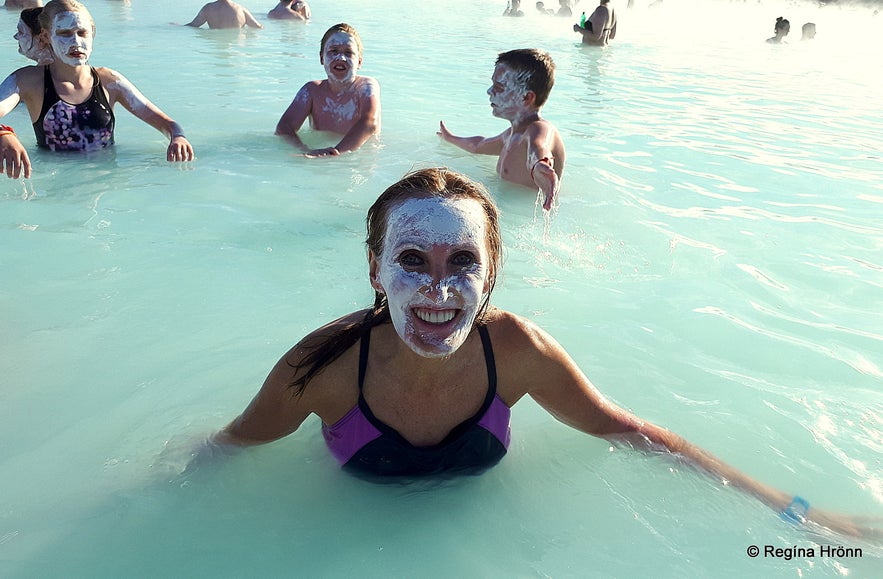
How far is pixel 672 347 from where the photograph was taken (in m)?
3.85

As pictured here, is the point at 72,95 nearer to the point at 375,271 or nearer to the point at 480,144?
the point at 480,144

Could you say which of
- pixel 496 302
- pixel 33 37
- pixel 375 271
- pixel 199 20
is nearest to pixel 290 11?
pixel 199 20

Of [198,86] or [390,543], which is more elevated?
[198,86]

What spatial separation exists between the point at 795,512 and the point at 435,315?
1541 mm

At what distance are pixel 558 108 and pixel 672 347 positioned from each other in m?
6.34

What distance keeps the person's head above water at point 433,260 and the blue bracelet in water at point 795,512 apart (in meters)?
1.39

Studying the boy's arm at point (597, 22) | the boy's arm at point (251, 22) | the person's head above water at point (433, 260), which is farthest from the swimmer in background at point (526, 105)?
the boy's arm at point (251, 22)

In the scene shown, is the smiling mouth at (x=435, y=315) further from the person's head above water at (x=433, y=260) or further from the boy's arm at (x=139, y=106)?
the boy's arm at (x=139, y=106)

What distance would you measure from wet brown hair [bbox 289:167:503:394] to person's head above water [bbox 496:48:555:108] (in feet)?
12.0

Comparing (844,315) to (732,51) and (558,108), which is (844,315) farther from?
(732,51)

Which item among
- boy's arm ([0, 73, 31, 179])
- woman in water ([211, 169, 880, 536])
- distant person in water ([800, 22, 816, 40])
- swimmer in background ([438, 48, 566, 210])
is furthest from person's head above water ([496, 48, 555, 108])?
distant person in water ([800, 22, 816, 40])

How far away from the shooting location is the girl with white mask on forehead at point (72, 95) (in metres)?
5.63

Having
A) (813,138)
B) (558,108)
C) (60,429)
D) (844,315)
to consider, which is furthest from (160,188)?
(813,138)

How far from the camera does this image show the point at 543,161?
16.2 ft
